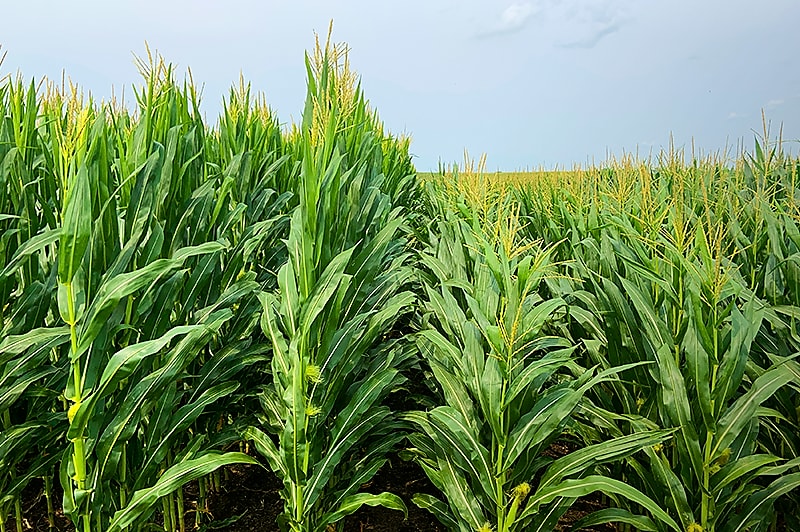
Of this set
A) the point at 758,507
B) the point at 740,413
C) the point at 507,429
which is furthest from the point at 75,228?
the point at 758,507

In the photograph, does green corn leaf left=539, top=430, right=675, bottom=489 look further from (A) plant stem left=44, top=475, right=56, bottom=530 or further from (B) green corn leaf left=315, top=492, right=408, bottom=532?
(A) plant stem left=44, top=475, right=56, bottom=530

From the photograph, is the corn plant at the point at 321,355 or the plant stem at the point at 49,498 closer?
the corn plant at the point at 321,355

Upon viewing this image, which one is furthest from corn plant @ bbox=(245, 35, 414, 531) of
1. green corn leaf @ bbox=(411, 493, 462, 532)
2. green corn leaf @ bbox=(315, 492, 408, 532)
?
green corn leaf @ bbox=(411, 493, 462, 532)

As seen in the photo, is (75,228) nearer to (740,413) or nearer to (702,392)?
(702,392)

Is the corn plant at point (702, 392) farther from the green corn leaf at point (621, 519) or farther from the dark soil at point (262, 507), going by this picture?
the dark soil at point (262, 507)

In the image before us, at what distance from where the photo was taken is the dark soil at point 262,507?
2.77 meters

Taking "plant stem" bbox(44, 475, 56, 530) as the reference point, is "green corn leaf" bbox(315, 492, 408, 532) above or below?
above

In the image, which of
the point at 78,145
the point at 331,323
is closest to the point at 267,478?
the point at 331,323

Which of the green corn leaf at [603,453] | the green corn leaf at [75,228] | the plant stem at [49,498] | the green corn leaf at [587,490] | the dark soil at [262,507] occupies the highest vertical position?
the green corn leaf at [75,228]

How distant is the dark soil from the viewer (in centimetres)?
277

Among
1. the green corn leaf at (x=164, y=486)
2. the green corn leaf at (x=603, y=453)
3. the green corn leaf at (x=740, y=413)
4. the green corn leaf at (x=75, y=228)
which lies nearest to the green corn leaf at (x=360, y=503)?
the green corn leaf at (x=164, y=486)

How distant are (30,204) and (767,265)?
352 cm

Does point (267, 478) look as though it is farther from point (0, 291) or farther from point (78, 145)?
point (78, 145)

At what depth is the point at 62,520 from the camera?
112 inches
